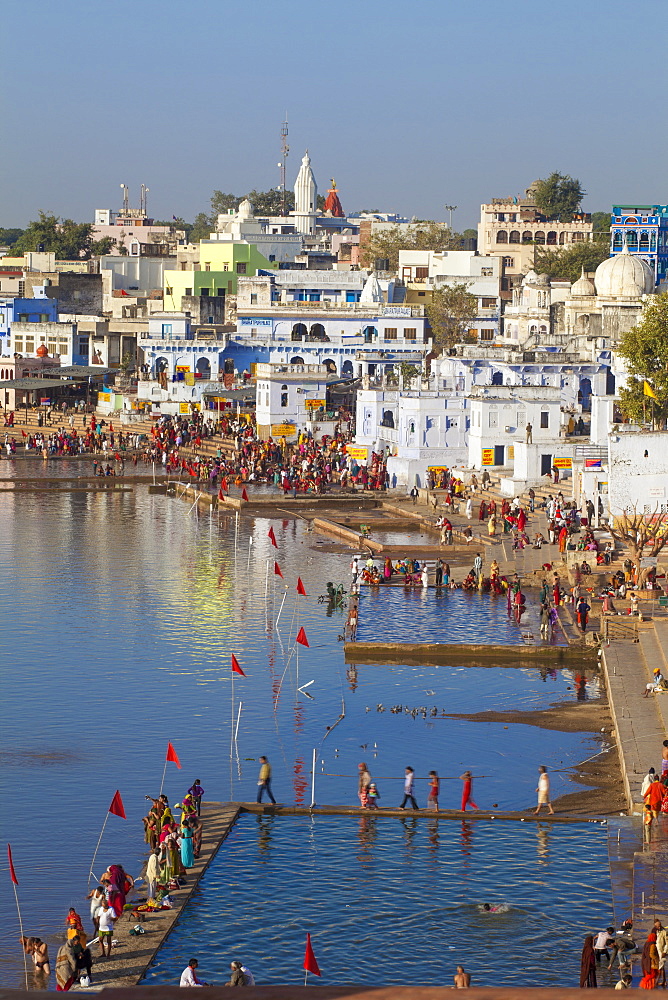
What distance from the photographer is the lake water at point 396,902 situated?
58.6ft

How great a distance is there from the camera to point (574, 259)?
98.1 meters

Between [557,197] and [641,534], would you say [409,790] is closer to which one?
[641,534]

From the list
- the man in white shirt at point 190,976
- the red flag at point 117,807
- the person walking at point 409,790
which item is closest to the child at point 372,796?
the person walking at point 409,790

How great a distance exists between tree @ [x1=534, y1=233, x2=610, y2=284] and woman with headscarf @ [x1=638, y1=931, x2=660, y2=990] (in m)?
80.4

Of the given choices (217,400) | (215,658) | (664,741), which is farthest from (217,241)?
(664,741)

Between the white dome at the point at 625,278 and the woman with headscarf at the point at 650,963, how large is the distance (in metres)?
52.6

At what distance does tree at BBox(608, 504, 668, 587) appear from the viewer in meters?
36.0

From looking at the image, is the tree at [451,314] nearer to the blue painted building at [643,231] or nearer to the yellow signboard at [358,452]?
the blue painted building at [643,231]

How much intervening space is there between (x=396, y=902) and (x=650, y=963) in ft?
12.4

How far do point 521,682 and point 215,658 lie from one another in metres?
5.89

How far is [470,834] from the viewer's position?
22.0 m

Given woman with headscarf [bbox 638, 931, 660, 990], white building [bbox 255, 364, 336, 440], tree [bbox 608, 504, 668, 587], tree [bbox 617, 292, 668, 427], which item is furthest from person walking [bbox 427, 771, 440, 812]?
white building [bbox 255, 364, 336, 440]

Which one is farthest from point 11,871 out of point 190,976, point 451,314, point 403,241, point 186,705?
point 403,241

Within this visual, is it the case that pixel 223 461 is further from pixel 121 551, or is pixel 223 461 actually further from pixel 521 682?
pixel 521 682
